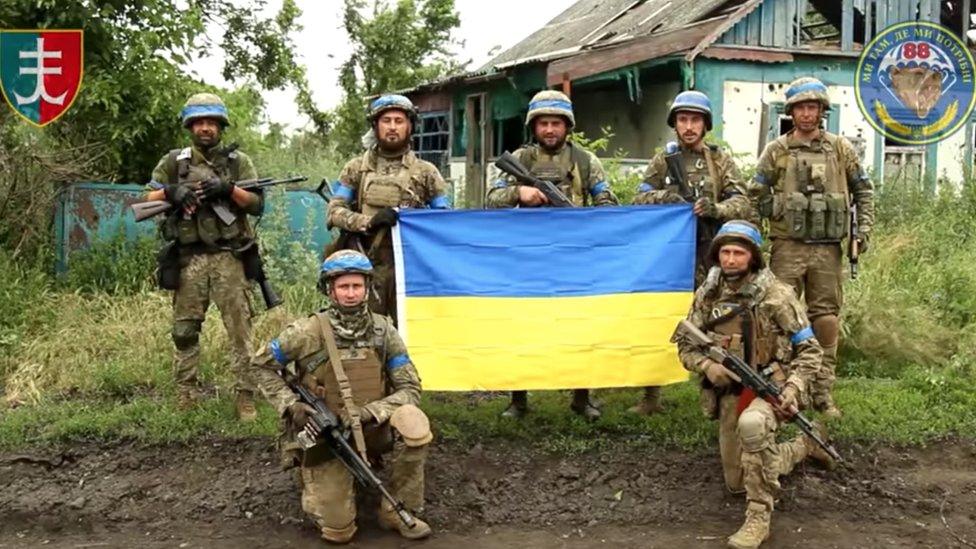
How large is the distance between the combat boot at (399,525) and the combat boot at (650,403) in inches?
81.8

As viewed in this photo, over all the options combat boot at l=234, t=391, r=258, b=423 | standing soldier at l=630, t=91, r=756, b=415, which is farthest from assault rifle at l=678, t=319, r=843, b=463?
combat boot at l=234, t=391, r=258, b=423

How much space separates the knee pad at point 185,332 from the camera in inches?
254

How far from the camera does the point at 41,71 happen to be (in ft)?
29.3

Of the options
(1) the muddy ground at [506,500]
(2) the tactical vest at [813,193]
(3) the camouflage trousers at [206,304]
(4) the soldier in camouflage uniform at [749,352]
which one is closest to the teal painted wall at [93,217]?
(3) the camouflage trousers at [206,304]

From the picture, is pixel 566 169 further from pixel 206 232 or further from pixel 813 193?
pixel 206 232

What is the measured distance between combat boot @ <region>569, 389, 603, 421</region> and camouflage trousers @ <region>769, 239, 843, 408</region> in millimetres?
1433

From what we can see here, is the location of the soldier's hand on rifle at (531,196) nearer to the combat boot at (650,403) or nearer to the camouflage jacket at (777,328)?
the camouflage jacket at (777,328)

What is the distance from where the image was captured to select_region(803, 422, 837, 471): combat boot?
5.71 meters

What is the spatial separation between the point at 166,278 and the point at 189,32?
4534 millimetres

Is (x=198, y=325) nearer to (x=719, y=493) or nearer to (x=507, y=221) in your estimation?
(x=507, y=221)

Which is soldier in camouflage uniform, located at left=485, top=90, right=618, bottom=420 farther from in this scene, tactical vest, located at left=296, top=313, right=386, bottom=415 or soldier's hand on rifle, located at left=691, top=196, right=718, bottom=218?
tactical vest, located at left=296, top=313, right=386, bottom=415

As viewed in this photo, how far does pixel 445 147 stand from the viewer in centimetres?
2145

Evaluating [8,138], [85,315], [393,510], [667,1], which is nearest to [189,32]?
[8,138]

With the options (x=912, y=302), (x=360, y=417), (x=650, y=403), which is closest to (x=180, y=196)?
(x=360, y=417)
